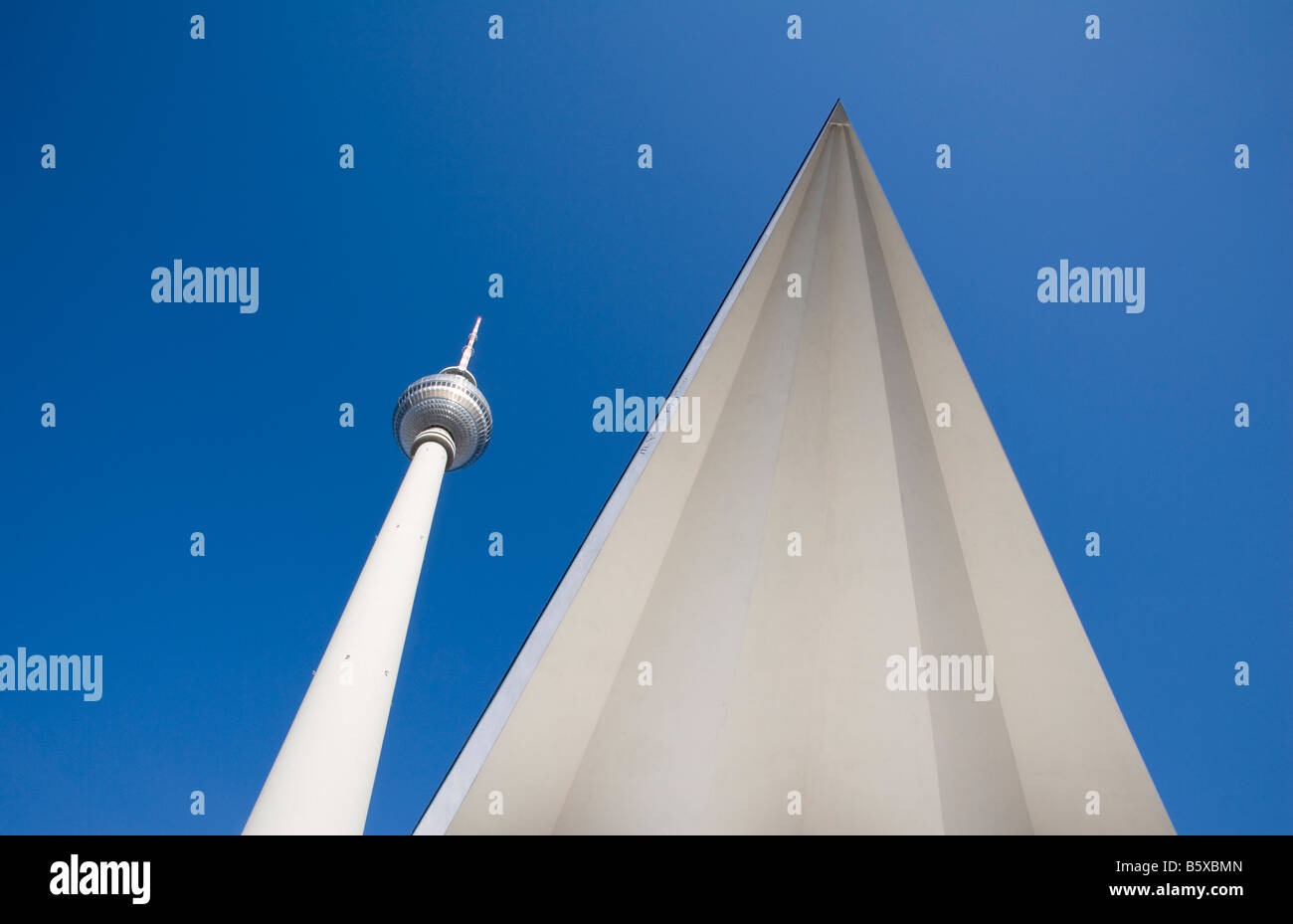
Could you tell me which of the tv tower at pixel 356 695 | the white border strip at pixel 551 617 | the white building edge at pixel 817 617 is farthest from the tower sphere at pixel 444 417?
the white building edge at pixel 817 617

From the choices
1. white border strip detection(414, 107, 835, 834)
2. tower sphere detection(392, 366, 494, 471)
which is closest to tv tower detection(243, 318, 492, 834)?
tower sphere detection(392, 366, 494, 471)

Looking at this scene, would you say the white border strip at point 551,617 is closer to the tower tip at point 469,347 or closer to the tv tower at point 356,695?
the tv tower at point 356,695

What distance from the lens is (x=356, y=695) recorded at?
15773mm

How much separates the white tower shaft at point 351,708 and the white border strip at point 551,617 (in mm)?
3614

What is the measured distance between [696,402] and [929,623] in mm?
4869

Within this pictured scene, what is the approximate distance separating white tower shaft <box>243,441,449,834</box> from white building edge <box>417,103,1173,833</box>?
13.3 ft

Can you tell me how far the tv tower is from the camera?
13.0 metres

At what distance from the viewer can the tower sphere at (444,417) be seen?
30.6m

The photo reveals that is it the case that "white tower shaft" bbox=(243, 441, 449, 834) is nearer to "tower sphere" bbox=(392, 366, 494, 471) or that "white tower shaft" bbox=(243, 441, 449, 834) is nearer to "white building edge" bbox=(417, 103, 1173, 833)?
"white building edge" bbox=(417, 103, 1173, 833)

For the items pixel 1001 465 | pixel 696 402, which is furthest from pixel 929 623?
pixel 696 402

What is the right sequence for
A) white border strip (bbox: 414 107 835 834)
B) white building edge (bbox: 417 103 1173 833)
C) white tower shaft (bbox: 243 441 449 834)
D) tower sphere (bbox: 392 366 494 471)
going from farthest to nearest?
tower sphere (bbox: 392 366 494 471)
white tower shaft (bbox: 243 441 449 834)
white border strip (bbox: 414 107 835 834)
white building edge (bbox: 417 103 1173 833)

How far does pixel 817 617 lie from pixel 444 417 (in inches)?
916
